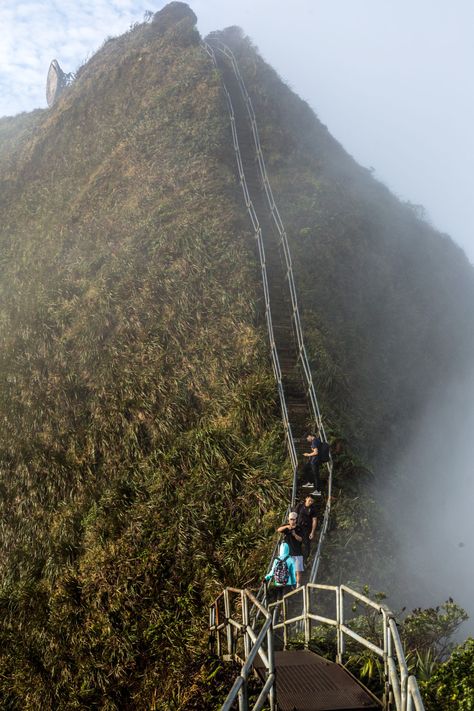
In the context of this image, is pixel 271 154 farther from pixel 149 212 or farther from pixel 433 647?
pixel 433 647

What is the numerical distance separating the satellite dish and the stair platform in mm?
60938

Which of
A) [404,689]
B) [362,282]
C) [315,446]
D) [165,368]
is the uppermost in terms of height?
[362,282]

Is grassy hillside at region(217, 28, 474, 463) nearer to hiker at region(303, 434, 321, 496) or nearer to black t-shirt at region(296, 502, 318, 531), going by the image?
hiker at region(303, 434, 321, 496)

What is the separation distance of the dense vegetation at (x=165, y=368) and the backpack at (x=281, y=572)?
1591 mm

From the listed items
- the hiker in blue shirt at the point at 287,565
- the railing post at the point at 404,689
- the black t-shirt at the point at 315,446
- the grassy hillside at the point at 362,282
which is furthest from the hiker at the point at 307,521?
the grassy hillside at the point at 362,282

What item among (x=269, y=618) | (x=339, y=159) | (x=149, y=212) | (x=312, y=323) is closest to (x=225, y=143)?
(x=149, y=212)

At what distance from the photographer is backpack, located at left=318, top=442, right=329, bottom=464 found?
1382 cm

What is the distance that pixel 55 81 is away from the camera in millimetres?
62594

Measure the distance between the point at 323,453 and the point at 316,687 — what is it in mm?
7625

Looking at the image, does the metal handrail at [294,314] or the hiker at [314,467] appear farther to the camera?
the hiker at [314,467]

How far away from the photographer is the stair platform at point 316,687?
5.89 meters

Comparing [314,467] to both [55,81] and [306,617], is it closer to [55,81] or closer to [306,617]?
[306,617]

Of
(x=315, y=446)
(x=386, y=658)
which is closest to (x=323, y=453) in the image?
(x=315, y=446)

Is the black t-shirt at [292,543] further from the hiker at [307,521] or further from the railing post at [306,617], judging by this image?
the railing post at [306,617]
